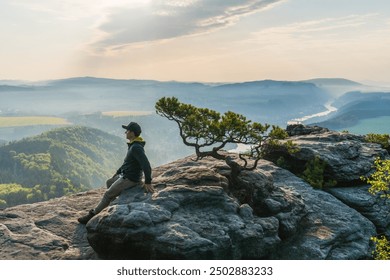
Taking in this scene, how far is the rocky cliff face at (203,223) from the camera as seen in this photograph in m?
13.5

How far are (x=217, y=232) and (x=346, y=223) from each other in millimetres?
8888

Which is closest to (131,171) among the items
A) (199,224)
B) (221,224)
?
(199,224)

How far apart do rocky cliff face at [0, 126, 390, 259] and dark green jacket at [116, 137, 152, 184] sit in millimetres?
718

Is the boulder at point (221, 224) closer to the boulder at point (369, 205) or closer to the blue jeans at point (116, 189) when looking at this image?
the blue jeans at point (116, 189)

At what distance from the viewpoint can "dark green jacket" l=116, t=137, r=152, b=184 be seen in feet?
50.3

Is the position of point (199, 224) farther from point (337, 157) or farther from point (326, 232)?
point (337, 157)

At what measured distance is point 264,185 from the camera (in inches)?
721

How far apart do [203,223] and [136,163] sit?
4.29 metres

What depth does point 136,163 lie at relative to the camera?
16.2 metres

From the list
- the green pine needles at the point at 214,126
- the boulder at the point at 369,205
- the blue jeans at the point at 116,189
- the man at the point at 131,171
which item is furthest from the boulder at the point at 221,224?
the green pine needles at the point at 214,126

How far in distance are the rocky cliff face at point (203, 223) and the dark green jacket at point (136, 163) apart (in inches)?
28.3

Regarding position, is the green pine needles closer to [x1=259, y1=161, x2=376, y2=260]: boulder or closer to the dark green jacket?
the dark green jacket
